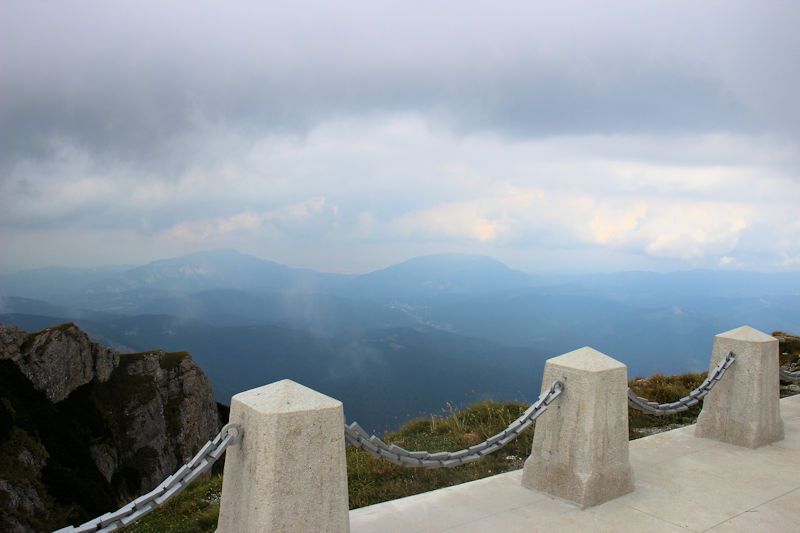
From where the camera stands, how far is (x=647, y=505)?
530 cm

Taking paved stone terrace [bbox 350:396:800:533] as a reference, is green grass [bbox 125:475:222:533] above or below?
below

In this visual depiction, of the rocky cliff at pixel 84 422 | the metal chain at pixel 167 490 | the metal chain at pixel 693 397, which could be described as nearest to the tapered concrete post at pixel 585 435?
the metal chain at pixel 693 397

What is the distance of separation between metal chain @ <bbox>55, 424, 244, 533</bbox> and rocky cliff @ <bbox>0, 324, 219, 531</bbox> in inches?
1659

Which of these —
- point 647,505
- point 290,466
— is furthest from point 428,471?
point 290,466

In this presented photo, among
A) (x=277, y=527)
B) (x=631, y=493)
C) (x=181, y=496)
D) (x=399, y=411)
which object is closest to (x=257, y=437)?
(x=277, y=527)

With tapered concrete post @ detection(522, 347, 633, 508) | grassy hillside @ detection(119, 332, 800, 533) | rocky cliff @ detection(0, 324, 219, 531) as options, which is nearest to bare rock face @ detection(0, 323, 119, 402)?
rocky cliff @ detection(0, 324, 219, 531)

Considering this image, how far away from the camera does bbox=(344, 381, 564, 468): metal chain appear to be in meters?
4.17

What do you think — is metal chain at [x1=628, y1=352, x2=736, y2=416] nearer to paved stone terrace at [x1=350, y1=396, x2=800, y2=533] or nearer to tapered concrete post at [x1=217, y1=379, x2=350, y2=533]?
paved stone terrace at [x1=350, y1=396, x2=800, y2=533]

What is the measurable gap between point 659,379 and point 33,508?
4317 centimetres

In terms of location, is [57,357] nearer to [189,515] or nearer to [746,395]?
[189,515]

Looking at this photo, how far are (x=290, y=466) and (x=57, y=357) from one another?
6196cm

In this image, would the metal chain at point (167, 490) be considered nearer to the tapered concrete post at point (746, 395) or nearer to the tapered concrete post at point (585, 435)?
the tapered concrete post at point (585, 435)

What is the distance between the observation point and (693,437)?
297 inches

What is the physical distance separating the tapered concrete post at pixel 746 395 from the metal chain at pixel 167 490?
6.37 metres
